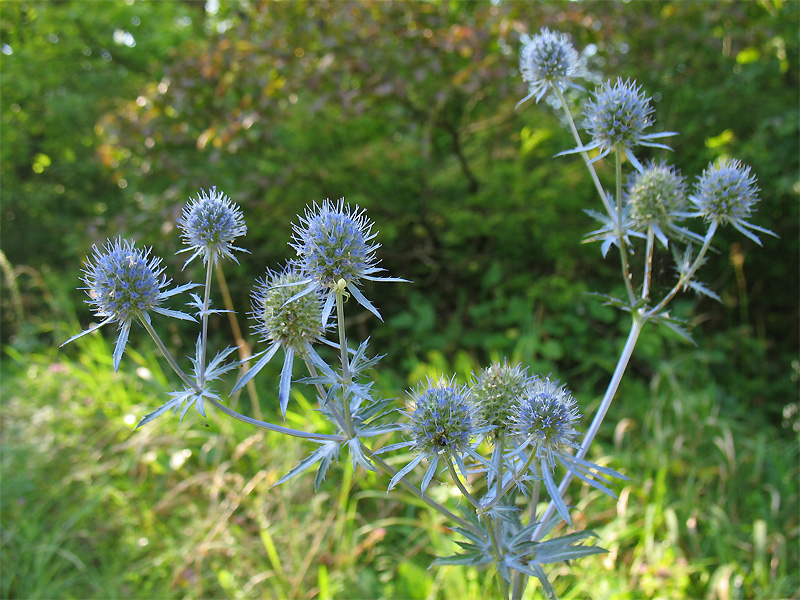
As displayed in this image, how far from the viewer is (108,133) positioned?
4984 mm

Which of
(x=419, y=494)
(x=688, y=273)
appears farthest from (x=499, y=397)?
(x=688, y=273)

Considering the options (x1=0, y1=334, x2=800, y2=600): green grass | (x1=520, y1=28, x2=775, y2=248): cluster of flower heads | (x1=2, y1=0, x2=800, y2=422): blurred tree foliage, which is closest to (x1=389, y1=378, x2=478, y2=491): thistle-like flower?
(x1=520, y1=28, x2=775, y2=248): cluster of flower heads

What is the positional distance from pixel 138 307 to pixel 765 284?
596cm

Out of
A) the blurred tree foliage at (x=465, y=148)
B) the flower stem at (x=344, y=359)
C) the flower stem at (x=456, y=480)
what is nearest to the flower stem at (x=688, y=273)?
the flower stem at (x=456, y=480)

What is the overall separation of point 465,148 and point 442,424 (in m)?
4.43

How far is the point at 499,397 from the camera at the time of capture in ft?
4.99

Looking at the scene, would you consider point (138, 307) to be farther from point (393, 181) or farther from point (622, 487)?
point (393, 181)

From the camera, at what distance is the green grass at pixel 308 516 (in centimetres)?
325

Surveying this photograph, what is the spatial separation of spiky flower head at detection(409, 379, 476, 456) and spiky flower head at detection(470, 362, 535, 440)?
4 centimetres

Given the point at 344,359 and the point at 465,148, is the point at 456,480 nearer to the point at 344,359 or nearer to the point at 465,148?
the point at 344,359

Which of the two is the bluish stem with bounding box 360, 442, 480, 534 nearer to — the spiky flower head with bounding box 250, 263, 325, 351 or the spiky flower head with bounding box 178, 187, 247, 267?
the spiky flower head with bounding box 250, 263, 325, 351

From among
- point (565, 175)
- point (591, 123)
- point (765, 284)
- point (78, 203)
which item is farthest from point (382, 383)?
point (78, 203)

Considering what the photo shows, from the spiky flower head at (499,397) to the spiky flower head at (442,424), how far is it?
4cm

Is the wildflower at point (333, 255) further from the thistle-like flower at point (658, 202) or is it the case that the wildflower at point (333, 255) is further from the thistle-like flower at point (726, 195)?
the thistle-like flower at point (726, 195)
